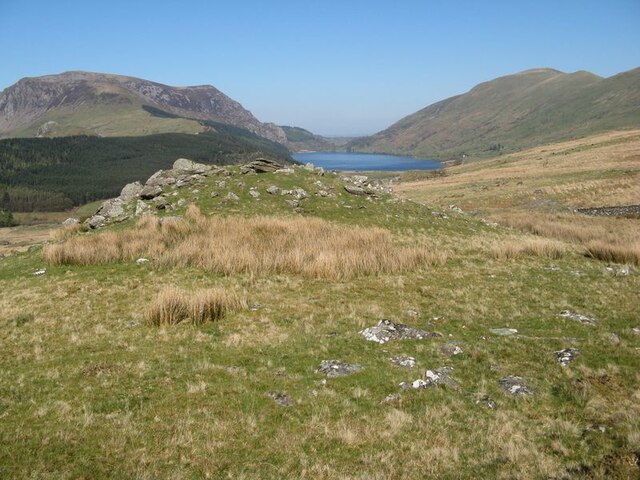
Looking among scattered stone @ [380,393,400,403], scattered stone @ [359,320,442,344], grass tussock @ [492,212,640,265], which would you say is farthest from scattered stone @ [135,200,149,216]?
grass tussock @ [492,212,640,265]

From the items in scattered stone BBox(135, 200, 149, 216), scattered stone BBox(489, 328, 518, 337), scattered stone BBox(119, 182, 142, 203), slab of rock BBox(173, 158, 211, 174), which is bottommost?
scattered stone BBox(489, 328, 518, 337)

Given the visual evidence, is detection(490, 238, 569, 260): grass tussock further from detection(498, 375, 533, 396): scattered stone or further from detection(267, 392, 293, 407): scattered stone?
detection(267, 392, 293, 407): scattered stone

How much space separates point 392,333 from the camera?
1384 cm

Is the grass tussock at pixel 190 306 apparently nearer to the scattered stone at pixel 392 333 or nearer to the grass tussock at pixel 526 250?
the scattered stone at pixel 392 333

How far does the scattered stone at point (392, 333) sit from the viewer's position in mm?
13594

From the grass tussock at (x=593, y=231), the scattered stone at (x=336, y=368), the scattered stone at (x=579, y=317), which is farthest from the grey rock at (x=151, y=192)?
the grass tussock at (x=593, y=231)

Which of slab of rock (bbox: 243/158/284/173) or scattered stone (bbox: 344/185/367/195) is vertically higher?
slab of rock (bbox: 243/158/284/173)

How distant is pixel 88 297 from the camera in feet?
57.8

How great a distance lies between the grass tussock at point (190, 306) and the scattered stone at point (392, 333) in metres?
5.35

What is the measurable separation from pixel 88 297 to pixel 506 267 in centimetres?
2069

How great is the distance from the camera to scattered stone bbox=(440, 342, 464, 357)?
12.4m

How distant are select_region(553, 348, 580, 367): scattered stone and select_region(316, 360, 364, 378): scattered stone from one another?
5.48 meters

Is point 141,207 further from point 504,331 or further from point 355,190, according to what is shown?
point 504,331

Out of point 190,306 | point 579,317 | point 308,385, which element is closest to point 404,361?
point 308,385
